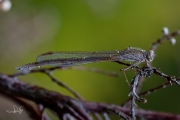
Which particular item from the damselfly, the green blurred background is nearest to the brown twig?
the damselfly

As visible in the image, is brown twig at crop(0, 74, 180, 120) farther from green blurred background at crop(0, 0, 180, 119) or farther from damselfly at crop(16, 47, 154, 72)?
green blurred background at crop(0, 0, 180, 119)

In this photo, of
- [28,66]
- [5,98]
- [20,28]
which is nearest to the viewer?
[28,66]

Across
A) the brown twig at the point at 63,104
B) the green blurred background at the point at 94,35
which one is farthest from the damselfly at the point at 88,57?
the green blurred background at the point at 94,35

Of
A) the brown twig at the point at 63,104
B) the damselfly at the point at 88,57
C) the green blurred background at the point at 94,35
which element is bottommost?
the damselfly at the point at 88,57

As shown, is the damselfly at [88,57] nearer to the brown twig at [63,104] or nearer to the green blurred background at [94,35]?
the brown twig at [63,104]

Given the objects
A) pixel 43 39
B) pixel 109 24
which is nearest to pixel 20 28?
pixel 43 39

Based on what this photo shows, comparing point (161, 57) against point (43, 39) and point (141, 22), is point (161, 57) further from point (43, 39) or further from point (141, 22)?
point (43, 39)

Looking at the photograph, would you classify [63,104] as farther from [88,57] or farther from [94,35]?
[94,35]
